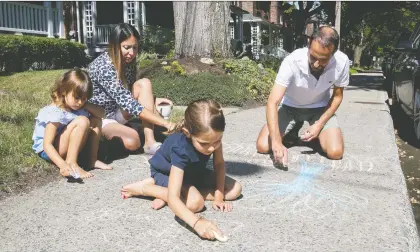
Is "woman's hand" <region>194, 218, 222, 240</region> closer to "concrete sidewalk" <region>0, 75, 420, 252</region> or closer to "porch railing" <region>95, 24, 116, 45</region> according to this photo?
"concrete sidewalk" <region>0, 75, 420, 252</region>

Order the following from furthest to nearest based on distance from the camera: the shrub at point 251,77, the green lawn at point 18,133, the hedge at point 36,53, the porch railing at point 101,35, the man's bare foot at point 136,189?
the porch railing at point 101,35, the hedge at point 36,53, the shrub at point 251,77, the green lawn at point 18,133, the man's bare foot at point 136,189

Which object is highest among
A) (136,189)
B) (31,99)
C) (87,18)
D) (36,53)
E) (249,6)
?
(249,6)

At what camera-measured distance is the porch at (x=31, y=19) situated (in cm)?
1453

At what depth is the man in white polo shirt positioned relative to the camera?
3609 mm

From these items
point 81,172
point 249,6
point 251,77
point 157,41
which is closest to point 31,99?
point 81,172

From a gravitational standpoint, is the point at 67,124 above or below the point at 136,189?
above

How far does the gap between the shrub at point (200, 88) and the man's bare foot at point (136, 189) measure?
483 cm

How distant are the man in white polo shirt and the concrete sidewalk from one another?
0.88 feet

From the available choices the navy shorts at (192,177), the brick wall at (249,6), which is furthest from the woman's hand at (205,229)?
the brick wall at (249,6)

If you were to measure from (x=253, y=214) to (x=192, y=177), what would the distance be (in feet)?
1.56

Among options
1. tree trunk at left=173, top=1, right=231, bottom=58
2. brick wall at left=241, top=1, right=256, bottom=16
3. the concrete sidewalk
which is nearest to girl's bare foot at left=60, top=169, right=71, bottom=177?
the concrete sidewalk

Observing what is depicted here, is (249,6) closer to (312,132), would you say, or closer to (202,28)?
(202,28)

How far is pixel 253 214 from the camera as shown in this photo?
2738 millimetres

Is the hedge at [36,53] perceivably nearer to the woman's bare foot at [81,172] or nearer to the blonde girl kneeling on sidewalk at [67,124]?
the blonde girl kneeling on sidewalk at [67,124]
